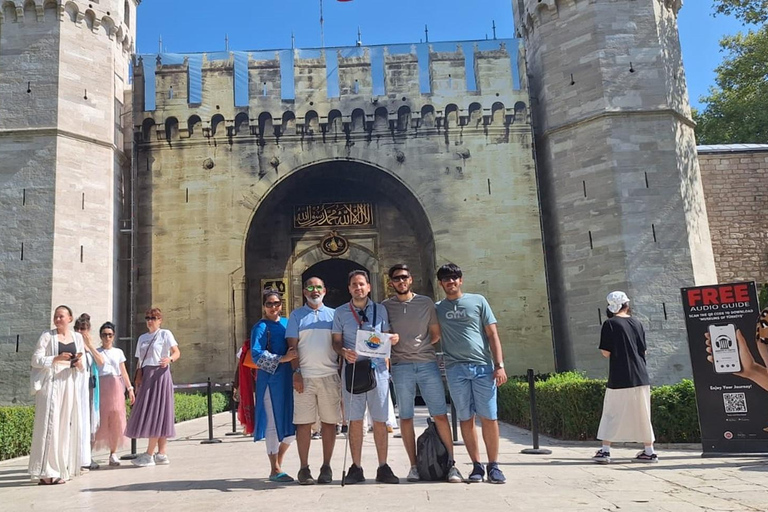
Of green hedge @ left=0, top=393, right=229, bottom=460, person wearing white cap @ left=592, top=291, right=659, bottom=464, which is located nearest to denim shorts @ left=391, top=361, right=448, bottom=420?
person wearing white cap @ left=592, top=291, right=659, bottom=464

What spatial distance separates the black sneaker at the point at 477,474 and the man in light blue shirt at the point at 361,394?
533 millimetres

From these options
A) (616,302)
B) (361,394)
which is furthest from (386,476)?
(616,302)

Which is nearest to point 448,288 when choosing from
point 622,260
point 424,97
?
point 622,260

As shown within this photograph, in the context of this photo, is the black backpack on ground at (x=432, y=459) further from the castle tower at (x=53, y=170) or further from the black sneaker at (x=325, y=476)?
the castle tower at (x=53, y=170)

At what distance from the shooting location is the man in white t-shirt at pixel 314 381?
5.16 m

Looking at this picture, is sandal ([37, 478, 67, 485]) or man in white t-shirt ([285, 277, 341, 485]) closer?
man in white t-shirt ([285, 277, 341, 485])

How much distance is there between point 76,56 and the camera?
587 inches

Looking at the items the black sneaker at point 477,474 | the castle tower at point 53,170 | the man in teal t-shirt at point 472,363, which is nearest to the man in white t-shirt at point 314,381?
the man in teal t-shirt at point 472,363

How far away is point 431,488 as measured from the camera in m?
4.65

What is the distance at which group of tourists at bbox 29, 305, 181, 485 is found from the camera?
577cm

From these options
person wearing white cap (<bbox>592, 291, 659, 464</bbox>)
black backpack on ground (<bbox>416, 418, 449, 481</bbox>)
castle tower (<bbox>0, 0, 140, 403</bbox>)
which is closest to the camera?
black backpack on ground (<bbox>416, 418, 449, 481</bbox>)

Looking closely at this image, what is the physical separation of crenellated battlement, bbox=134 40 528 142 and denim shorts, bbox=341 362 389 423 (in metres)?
12.2

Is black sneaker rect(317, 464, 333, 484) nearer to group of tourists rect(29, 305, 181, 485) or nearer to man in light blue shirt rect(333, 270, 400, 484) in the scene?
man in light blue shirt rect(333, 270, 400, 484)

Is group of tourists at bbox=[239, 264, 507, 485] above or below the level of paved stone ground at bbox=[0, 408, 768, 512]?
above
